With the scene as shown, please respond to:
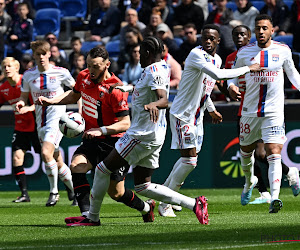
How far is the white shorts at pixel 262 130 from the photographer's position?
31.4 feet

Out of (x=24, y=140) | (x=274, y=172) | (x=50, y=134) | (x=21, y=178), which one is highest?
(x=274, y=172)

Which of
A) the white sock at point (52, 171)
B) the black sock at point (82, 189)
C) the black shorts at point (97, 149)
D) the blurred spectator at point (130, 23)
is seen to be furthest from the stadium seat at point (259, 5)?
the black sock at point (82, 189)

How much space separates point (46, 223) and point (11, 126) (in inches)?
250

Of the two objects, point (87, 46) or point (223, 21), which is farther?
point (87, 46)

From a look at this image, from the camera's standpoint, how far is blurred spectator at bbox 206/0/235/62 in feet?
52.2

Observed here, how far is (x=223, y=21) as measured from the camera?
1678cm

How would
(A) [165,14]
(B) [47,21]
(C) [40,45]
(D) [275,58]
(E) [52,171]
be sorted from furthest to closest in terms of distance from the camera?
(B) [47,21] → (A) [165,14] → (E) [52,171] → (C) [40,45] → (D) [275,58]

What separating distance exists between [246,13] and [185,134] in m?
8.38

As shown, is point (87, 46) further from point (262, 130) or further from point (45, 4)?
point (262, 130)

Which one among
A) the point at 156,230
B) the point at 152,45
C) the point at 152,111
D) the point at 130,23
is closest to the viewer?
the point at 152,111

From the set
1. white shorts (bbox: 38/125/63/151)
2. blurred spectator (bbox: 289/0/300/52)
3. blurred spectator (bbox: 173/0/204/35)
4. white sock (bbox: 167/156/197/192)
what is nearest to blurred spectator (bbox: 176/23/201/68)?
blurred spectator (bbox: 173/0/204/35)

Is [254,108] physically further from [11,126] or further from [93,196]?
[11,126]

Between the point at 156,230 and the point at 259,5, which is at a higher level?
the point at 259,5

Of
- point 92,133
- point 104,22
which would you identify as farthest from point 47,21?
point 92,133
